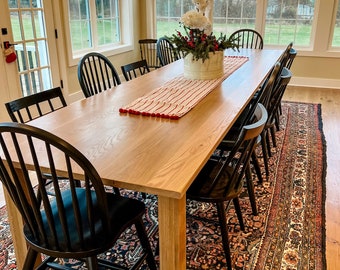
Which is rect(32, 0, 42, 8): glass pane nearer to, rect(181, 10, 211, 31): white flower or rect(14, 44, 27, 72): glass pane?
rect(14, 44, 27, 72): glass pane

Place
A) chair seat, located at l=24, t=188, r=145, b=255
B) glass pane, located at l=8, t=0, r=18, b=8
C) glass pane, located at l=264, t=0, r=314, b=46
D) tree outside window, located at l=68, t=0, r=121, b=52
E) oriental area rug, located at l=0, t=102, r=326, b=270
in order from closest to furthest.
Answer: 1. chair seat, located at l=24, t=188, r=145, b=255
2. oriental area rug, located at l=0, t=102, r=326, b=270
3. glass pane, located at l=8, t=0, r=18, b=8
4. tree outside window, located at l=68, t=0, r=121, b=52
5. glass pane, located at l=264, t=0, r=314, b=46

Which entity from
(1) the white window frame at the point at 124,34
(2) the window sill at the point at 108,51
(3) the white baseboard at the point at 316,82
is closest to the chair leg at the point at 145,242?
(2) the window sill at the point at 108,51

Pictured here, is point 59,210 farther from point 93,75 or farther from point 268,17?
point 268,17

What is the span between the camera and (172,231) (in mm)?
1323

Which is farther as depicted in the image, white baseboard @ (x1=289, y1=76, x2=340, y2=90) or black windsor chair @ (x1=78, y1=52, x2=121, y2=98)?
white baseboard @ (x1=289, y1=76, x2=340, y2=90)

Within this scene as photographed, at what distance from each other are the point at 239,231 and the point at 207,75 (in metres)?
1.20

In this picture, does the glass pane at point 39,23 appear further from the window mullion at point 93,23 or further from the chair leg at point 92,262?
the chair leg at point 92,262

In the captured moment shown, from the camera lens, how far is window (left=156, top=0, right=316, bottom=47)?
5.57m

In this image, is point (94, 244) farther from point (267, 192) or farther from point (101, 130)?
point (267, 192)

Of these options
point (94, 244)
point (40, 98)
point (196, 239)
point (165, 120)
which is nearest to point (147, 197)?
point (196, 239)

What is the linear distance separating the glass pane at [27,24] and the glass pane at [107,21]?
151 centimetres

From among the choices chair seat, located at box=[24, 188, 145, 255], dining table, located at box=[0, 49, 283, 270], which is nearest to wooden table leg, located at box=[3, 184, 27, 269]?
dining table, located at box=[0, 49, 283, 270]

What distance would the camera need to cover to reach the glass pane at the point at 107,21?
524 centimetres

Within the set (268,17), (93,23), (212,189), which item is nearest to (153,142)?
(212,189)
